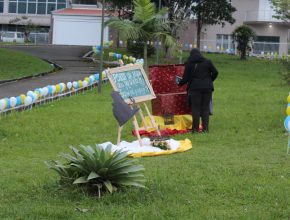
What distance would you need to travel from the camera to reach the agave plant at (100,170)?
6.18m

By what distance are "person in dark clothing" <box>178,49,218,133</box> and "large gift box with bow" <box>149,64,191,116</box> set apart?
0.92m

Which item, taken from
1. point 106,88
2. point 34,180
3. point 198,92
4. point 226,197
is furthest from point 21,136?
point 106,88

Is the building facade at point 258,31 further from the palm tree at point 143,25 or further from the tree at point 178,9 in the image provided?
the palm tree at point 143,25

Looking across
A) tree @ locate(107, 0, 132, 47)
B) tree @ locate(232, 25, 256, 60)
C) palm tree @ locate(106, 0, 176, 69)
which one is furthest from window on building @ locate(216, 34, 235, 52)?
palm tree @ locate(106, 0, 176, 69)

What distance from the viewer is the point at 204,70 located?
461 inches

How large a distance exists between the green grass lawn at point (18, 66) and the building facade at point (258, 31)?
22.4m

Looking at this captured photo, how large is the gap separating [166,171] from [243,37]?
32.6m

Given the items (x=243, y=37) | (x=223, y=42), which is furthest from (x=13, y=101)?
(x=223, y=42)

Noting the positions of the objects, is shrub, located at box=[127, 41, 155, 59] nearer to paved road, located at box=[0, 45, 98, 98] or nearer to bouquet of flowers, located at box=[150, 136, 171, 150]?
paved road, located at box=[0, 45, 98, 98]

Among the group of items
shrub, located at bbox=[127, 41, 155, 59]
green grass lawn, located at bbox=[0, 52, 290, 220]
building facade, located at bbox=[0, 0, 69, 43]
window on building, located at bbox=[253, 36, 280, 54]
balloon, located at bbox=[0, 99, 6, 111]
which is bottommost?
Result: green grass lawn, located at bbox=[0, 52, 290, 220]

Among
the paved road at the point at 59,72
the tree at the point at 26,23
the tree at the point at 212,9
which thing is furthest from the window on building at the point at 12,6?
the tree at the point at 212,9

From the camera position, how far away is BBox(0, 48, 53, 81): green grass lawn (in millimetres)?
23844

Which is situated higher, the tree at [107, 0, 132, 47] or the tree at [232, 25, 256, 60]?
the tree at [107, 0, 132, 47]

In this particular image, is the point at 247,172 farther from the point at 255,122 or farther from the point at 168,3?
the point at 168,3
